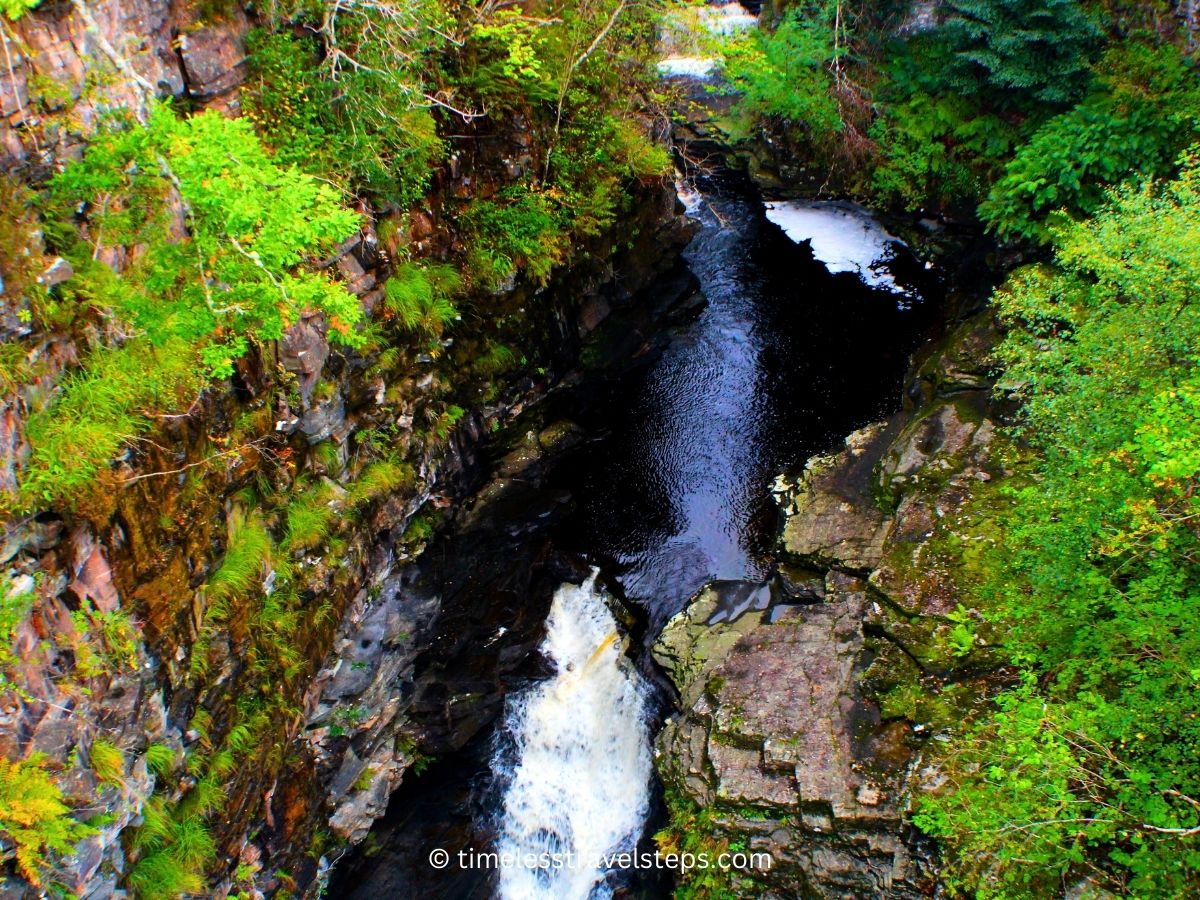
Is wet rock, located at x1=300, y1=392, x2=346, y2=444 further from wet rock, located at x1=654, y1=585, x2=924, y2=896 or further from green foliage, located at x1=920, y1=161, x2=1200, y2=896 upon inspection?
green foliage, located at x1=920, y1=161, x2=1200, y2=896

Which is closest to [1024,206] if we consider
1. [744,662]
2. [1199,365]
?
[1199,365]

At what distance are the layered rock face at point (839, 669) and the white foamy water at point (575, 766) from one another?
0.93 metres

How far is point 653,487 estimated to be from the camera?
1656cm

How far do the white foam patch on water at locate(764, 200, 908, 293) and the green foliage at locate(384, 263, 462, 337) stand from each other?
12.7m

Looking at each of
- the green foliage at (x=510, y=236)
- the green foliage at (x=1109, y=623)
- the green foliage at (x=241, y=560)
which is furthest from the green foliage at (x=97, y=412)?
the green foliage at (x=1109, y=623)

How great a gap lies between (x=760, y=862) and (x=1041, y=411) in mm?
7179

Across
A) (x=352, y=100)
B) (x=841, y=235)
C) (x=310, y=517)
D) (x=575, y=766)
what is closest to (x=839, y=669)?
(x=575, y=766)

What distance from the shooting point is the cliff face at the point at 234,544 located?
7070mm

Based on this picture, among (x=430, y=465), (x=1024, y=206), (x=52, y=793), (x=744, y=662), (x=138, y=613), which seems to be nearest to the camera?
(x=52, y=793)

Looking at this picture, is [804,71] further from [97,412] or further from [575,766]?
[97,412]

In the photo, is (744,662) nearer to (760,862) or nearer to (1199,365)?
(760,862)

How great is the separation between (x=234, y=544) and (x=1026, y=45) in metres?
18.6

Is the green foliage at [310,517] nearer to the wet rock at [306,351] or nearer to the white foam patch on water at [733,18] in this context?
the wet rock at [306,351]

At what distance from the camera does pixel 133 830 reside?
823cm
